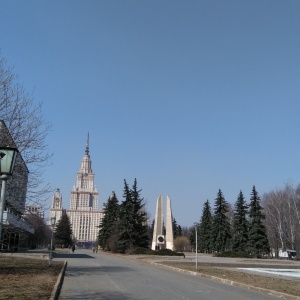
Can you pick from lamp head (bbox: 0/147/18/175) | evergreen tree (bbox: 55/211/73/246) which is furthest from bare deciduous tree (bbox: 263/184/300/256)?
evergreen tree (bbox: 55/211/73/246)

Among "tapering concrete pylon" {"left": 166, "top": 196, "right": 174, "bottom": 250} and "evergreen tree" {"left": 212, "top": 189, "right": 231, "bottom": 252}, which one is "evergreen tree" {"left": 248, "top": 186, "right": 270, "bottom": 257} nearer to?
"evergreen tree" {"left": 212, "top": 189, "right": 231, "bottom": 252}

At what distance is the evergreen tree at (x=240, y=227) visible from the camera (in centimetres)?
6072

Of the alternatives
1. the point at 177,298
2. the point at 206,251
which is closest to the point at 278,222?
the point at 206,251

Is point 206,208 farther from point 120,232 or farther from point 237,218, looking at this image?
point 120,232

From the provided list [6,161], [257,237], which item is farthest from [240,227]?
[6,161]

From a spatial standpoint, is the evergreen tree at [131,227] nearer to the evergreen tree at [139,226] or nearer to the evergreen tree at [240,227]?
the evergreen tree at [139,226]

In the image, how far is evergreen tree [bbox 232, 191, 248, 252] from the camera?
60719 mm

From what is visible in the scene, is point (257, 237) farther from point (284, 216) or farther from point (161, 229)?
point (161, 229)

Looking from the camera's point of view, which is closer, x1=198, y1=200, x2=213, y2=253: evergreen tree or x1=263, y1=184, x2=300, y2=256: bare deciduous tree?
x1=263, y1=184, x2=300, y2=256: bare deciduous tree

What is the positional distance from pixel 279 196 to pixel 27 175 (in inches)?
1951

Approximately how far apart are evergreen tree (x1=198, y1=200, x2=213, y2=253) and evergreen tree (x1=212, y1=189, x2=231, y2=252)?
259 inches

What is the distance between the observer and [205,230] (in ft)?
263

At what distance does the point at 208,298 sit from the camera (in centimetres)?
1162

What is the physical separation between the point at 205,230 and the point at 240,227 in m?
19.4
